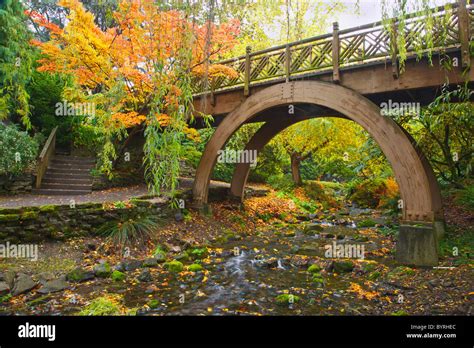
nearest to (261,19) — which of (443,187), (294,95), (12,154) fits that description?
(294,95)

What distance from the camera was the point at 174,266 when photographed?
683 centimetres

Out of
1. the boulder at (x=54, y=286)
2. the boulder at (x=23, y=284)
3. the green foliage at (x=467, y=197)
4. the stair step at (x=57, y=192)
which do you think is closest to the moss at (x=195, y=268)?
the boulder at (x=54, y=286)

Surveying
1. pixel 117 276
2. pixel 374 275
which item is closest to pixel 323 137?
pixel 374 275

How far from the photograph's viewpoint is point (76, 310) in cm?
470

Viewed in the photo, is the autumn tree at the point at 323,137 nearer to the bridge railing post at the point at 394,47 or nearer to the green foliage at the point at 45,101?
the bridge railing post at the point at 394,47

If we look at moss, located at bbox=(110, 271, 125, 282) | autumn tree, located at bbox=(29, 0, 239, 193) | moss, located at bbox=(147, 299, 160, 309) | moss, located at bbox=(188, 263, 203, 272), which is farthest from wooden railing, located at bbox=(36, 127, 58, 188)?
moss, located at bbox=(147, 299, 160, 309)

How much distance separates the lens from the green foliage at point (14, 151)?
29.6 ft

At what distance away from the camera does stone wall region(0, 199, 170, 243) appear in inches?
272

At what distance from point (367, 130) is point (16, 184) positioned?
1058 centimetres

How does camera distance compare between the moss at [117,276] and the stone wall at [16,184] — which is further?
the stone wall at [16,184]

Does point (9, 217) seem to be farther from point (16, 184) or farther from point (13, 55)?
point (13, 55)

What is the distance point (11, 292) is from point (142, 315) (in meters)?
2.48

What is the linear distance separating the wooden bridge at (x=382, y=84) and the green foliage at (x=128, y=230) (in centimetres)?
406
